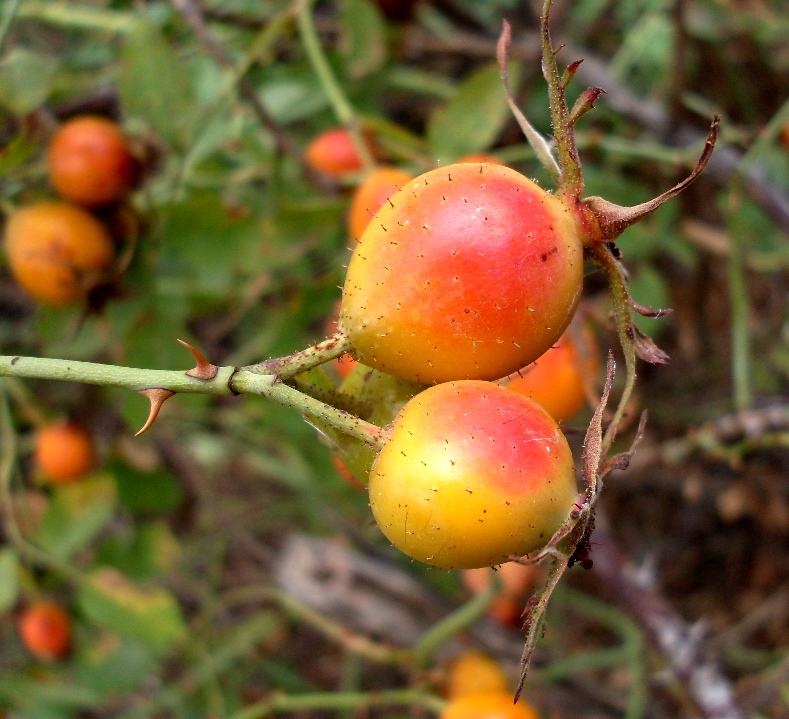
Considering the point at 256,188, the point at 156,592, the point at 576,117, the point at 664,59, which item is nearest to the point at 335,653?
the point at 156,592

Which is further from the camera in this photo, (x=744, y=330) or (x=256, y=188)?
(x=256, y=188)

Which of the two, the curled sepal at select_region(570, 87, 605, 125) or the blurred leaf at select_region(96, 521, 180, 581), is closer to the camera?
the curled sepal at select_region(570, 87, 605, 125)

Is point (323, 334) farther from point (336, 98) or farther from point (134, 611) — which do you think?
point (134, 611)

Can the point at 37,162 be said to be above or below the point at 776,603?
above

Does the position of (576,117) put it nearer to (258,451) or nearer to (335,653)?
(258,451)

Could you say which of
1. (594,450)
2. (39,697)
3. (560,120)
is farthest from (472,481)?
(39,697)

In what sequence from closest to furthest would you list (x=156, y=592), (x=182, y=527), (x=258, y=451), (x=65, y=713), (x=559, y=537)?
(x=559, y=537) → (x=156, y=592) → (x=65, y=713) → (x=258, y=451) → (x=182, y=527)

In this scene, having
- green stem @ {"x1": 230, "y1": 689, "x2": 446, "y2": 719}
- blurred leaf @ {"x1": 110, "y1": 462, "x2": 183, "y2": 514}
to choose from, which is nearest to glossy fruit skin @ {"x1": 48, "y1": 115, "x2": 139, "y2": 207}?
blurred leaf @ {"x1": 110, "y1": 462, "x2": 183, "y2": 514}

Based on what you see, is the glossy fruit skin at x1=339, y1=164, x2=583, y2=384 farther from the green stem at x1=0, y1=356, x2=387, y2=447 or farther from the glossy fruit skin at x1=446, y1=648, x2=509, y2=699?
the glossy fruit skin at x1=446, y1=648, x2=509, y2=699
